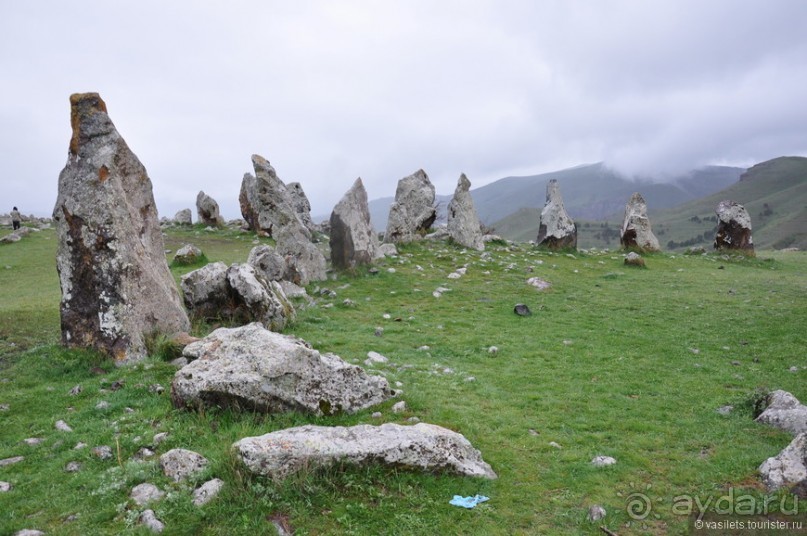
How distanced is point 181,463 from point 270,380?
75.9 inches

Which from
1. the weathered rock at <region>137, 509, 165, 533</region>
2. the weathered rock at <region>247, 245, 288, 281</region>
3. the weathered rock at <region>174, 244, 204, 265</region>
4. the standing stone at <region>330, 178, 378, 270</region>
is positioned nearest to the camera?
the weathered rock at <region>137, 509, 165, 533</region>

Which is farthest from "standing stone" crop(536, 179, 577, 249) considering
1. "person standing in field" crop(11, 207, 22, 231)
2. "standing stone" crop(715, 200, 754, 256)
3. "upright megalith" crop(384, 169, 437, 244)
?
"person standing in field" crop(11, 207, 22, 231)

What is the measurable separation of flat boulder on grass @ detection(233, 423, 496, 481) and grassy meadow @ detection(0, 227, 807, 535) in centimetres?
16

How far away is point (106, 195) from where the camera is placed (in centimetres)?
1223

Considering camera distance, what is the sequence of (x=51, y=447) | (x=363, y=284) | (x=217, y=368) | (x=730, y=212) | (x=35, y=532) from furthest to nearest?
(x=730, y=212), (x=363, y=284), (x=217, y=368), (x=51, y=447), (x=35, y=532)

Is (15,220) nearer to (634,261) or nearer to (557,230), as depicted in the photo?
(557,230)

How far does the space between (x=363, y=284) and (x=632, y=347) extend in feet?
36.9

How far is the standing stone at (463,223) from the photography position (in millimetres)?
31156

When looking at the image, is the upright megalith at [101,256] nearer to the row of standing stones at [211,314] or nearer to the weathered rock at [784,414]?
the row of standing stones at [211,314]

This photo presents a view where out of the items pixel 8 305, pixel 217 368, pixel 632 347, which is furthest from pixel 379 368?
pixel 8 305

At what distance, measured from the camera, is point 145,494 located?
A: 6426 millimetres

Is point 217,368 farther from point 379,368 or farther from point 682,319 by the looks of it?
point 682,319

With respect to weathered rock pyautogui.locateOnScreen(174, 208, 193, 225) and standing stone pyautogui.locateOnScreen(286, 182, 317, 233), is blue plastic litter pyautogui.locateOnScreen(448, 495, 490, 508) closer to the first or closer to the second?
standing stone pyautogui.locateOnScreen(286, 182, 317, 233)

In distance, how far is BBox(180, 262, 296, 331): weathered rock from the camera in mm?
14703
